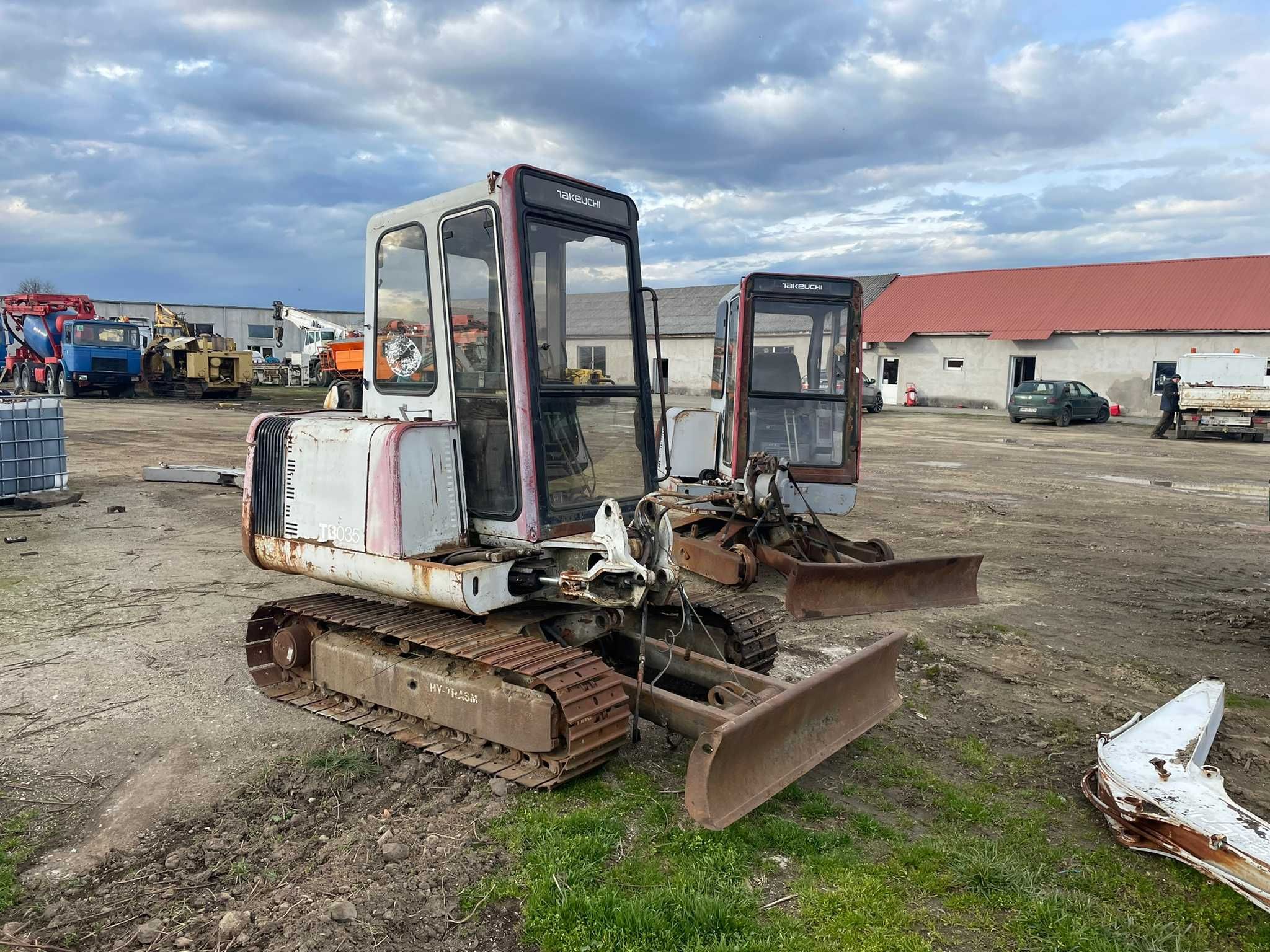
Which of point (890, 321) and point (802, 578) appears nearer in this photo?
point (802, 578)

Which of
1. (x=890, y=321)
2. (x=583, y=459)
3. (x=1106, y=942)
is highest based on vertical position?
(x=890, y=321)

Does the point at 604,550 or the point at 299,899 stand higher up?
the point at 604,550

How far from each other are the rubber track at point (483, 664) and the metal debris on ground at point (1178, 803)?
220 cm

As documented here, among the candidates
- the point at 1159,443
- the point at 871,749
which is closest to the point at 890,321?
the point at 1159,443

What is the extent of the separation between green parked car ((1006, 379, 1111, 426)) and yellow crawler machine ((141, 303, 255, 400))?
26.4 m

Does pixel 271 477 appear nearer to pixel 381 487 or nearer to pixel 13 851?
pixel 381 487

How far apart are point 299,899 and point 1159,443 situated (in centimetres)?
2463

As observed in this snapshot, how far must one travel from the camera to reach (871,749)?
4680 millimetres

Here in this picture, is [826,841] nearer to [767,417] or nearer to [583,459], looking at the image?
[583,459]

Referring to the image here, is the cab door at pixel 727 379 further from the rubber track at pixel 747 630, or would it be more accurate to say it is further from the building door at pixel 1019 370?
the building door at pixel 1019 370

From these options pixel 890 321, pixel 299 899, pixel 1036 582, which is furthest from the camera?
pixel 890 321

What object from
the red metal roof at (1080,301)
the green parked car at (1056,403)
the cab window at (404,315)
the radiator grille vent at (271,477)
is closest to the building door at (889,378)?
the red metal roof at (1080,301)

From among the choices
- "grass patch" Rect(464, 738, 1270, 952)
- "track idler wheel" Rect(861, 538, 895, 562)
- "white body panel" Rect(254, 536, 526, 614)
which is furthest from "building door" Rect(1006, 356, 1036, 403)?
"white body panel" Rect(254, 536, 526, 614)

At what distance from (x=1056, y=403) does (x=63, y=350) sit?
31.5 meters
